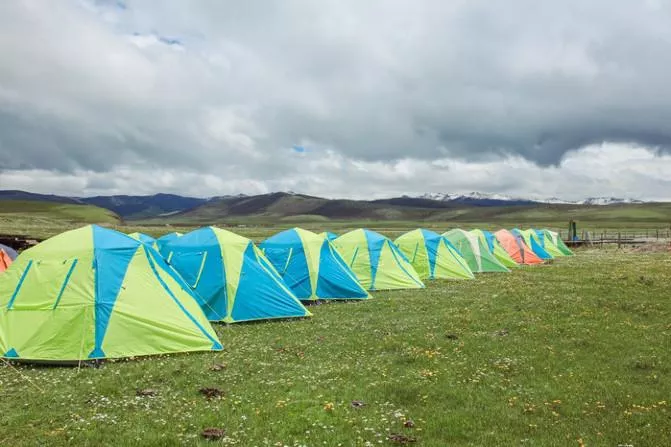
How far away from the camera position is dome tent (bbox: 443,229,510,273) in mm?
42125

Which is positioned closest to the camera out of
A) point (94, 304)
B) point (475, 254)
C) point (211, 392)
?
point (211, 392)

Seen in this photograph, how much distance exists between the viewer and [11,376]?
1291 centimetres

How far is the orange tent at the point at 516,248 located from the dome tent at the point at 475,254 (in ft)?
27.9

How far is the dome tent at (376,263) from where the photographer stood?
30609 millimetres

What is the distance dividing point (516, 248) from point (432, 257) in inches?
751

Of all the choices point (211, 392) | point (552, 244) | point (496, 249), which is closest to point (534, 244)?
point (552, 244)

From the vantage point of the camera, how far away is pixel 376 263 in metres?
31.1

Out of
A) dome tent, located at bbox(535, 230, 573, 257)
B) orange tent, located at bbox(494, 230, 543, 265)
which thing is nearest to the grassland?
orange tent, located at bbox(494, 230, 543, 265)

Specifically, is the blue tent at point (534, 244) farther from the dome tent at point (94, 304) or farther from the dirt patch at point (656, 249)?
the dome tent at point (94, 304)

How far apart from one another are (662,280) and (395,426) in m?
30.0

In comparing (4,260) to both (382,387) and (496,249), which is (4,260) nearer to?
(382,387)

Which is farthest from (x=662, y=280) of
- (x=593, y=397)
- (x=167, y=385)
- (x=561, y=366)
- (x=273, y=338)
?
(x=167, y=385)

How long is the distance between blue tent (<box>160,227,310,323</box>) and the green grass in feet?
2.95

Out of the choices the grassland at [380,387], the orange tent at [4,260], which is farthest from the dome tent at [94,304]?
the orange tent at [4,260]
